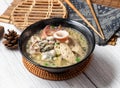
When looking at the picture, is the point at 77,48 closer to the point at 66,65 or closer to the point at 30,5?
the point at 66,65

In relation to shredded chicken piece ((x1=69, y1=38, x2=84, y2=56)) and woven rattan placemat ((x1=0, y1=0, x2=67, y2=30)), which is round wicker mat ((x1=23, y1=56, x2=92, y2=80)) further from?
woven rattan placemat ((x1=0, y1=0, x2=67, y2=30))

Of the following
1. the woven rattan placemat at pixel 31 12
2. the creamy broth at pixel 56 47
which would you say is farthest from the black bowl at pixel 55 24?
the woven rattan placemat at pixel 31 12

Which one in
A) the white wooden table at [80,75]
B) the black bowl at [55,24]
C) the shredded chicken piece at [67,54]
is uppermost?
the black bowl at [55,24]

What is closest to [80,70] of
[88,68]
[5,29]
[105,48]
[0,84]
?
[88,68]

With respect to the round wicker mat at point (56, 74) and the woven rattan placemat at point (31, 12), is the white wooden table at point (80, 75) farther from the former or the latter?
the woven rattan placemat at point (31, 12)

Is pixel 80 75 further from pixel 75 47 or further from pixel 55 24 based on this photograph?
pixel 55 24

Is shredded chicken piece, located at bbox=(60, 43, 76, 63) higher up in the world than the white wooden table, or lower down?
higher up

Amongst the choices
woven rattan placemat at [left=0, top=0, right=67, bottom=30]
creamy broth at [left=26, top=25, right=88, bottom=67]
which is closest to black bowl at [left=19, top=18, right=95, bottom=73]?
creamy broth at [left=26, top=25, right=88, bottom=67]
